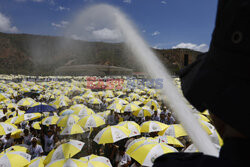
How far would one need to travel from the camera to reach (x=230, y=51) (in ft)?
2.06

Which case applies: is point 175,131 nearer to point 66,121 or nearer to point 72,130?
point 72,130

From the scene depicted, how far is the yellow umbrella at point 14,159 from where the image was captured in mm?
4836

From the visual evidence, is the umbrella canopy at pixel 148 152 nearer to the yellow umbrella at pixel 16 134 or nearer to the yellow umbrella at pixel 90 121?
the yellow umbrella at pixel 90 121

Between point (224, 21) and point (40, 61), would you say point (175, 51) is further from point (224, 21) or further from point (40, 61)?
point (224, 21)

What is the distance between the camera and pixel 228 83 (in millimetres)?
640

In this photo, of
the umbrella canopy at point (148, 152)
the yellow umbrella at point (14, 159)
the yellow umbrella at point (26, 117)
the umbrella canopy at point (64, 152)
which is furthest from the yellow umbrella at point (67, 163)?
the yellow umbrella at point (26, 117)

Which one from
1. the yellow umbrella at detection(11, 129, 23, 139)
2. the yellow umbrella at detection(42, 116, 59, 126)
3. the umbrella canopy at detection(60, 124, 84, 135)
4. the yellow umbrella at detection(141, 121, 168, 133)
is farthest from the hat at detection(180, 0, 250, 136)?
the yellow umbrella at detection(42, 116, 59, 126)

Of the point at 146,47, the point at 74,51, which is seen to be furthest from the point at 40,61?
the point at 146,47

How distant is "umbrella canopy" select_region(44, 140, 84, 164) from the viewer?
17.1 feet

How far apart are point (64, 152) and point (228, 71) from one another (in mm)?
5734

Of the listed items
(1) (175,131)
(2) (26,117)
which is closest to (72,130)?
(2) (26,117)

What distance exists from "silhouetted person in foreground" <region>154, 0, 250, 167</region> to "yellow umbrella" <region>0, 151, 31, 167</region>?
5.63m

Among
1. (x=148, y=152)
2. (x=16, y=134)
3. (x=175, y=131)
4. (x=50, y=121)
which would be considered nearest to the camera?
(x=148, y=152)

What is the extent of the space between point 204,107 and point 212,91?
0.10 metres
